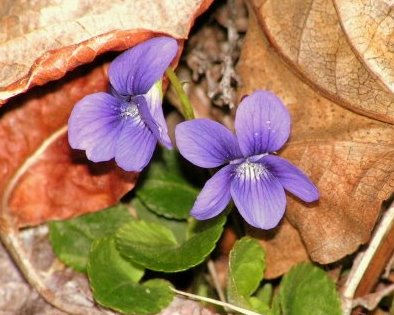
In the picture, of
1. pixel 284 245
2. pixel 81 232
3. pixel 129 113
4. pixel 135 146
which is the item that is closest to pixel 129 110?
pixel 129 113

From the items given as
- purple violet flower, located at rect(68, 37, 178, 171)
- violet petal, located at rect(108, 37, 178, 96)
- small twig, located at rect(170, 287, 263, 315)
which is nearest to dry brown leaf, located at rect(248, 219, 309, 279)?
small twig, located at rect(170, 287, 263, 315)

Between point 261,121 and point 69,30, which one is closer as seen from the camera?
point 261,121

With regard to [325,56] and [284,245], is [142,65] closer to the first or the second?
[325,56]

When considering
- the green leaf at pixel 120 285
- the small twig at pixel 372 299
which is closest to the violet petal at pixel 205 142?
the green leaf at pixel 120 285

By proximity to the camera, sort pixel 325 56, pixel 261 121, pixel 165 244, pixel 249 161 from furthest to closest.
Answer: pixel 165 244
pixel 325 56
pixel 249 161
pixel 261 121

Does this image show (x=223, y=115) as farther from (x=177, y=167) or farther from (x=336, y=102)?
(x=336, y=102)

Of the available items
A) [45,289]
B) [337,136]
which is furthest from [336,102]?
[45,289]
